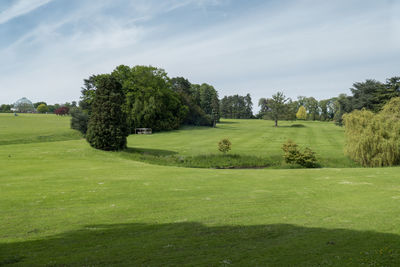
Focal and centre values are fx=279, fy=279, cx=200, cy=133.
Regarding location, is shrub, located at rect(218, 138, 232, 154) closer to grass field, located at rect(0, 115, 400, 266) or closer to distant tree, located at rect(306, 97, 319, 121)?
grass field, located at rect(0, 115, 400, 266)

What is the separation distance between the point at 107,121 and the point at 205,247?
31155mm

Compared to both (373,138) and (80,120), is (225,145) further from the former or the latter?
(80,120)

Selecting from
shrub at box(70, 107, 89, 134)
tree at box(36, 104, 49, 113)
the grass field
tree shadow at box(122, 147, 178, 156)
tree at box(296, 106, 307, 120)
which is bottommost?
tree shadow at box(122, 147, 178, 156)

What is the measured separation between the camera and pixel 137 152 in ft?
126

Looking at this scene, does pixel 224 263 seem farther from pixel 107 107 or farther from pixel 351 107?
pixel 351 107

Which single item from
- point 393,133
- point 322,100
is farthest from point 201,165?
point 322,100

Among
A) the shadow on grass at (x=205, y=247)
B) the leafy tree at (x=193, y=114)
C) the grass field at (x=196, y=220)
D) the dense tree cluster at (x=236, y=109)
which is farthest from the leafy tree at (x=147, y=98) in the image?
the dense tree cluster at (x=236, y=109)

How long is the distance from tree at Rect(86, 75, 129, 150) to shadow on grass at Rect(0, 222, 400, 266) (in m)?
27.0

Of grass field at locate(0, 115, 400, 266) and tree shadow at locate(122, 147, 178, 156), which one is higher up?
grass field at locate(0, 115, 400, 266)

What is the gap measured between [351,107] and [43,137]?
229ft

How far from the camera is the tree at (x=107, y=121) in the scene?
3569cm

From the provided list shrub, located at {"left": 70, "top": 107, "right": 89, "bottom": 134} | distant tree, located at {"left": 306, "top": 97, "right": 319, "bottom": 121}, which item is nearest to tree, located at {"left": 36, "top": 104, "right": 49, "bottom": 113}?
shrub, located at {"left": 70, "top": 107, "right": 89, "bottom": 134}

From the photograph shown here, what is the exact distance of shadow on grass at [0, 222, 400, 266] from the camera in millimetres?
6898

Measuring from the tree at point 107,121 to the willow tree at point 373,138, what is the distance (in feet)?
97.0
